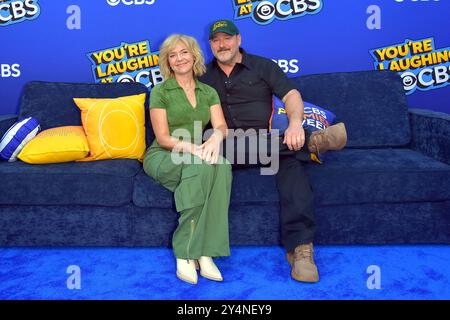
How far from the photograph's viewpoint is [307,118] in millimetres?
2564

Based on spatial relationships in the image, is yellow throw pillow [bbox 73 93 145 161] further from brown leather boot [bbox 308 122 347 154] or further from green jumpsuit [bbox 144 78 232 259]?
brown leather boot [bbox 308 122 347 154]

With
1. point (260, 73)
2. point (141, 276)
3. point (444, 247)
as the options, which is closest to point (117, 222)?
point (141, 276)

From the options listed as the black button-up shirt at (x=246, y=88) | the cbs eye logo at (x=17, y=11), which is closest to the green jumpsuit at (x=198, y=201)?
the black button-up shirt at (x=246, y=88)

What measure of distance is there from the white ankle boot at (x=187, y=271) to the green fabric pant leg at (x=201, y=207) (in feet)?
0.09

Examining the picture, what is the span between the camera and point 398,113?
9.19ft

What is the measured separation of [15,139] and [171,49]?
95cm

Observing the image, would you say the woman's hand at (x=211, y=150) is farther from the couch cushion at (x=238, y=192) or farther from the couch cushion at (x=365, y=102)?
the couch cushion at (x=365, y=102)

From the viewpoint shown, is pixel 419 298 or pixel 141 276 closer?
pixel 419 298

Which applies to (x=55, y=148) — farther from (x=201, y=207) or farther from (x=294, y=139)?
(x=294, y=139)

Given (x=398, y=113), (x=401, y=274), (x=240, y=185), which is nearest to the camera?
(x=401, y=274)

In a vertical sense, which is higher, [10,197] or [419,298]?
[10,197]

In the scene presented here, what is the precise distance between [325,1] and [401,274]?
186 centimetres

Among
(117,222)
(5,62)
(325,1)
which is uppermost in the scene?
(325,1)

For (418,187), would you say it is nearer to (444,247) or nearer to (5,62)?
(444,247)
